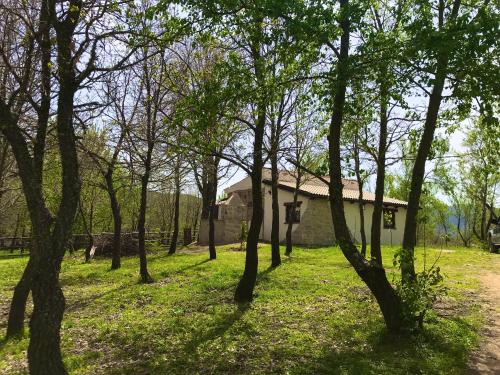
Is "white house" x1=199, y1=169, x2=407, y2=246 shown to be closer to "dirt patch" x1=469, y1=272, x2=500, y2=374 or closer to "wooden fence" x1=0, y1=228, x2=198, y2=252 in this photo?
"wooden fence" x1=0, y1=228, x2=198, y2=252

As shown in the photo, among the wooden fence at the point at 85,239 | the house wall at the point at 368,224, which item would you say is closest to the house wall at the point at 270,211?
the house wall at the point at 368,224

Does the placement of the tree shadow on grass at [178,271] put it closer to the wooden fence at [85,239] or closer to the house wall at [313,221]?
the wooden fence at [85,239]

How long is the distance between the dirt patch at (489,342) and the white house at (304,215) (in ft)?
51.1

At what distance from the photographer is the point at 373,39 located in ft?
22.2

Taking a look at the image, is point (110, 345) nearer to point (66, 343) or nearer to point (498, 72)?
point (66, 343)

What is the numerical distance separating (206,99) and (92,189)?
26.1m

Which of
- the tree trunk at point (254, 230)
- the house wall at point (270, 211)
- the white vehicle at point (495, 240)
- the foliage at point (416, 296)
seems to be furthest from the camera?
the house wall at point (270, 211)

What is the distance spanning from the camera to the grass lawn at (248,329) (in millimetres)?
6734

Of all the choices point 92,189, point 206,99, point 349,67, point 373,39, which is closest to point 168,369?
point 206,99

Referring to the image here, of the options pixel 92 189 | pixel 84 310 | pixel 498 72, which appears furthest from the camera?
pixel 92 189

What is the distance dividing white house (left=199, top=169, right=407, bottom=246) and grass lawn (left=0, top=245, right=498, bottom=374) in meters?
12.9

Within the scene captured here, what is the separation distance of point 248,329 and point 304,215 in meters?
19.1

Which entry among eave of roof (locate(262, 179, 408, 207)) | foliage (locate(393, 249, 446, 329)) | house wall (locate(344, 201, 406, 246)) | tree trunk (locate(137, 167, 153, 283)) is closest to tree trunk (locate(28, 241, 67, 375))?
foliage (locate(393, 249, 446, 329))

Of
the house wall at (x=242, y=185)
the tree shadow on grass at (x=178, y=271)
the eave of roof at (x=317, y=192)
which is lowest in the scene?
the tree shadow on grass at (x=178, y=271)
